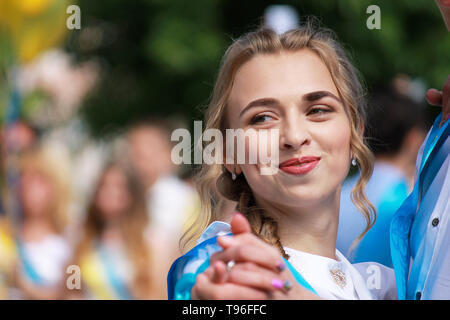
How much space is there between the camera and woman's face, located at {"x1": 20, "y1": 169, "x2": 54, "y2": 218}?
5168 millimetres

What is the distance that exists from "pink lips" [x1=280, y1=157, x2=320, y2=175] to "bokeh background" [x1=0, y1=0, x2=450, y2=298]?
3.49 meters

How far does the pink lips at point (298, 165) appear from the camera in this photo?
1.61 meters

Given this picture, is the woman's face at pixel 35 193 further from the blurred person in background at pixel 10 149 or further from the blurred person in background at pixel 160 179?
the blurred person in background at pixel 160 179

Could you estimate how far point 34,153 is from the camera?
547 centimetres

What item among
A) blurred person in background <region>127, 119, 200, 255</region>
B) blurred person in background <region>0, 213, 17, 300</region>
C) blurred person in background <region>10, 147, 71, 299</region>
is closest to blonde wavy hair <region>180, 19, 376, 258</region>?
blurred person in background <region>10, 147, 71, 299</region>

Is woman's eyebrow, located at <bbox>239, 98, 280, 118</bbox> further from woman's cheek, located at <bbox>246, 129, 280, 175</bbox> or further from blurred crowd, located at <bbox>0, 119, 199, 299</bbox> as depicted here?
blurred crowd, located at <bbox>0, 119, 199, 299</bbox>

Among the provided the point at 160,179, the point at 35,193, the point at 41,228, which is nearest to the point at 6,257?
the point at 41,228

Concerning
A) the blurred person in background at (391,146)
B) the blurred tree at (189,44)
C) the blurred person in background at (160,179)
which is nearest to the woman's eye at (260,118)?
the blurred person in background at (391,146)

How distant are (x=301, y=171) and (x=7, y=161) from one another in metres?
3.86

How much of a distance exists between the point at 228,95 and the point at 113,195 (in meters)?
3.37

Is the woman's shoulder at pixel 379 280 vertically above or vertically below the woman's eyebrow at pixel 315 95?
below

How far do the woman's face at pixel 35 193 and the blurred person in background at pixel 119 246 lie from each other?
1.53 ft

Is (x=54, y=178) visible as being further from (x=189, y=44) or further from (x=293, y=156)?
(x=293, y=156)

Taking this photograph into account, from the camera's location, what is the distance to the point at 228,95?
1776 mm
